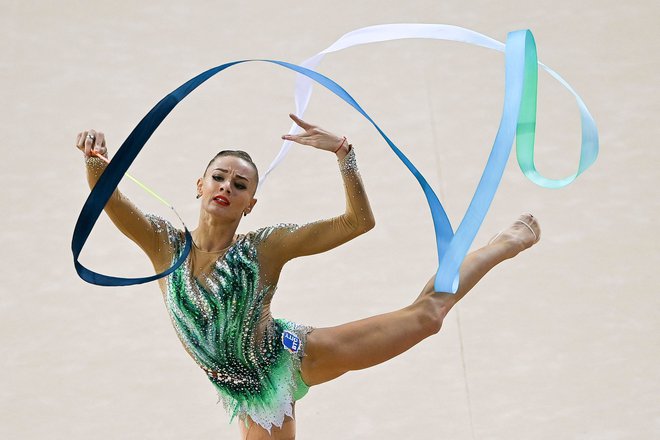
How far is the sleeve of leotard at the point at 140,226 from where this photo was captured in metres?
2.93

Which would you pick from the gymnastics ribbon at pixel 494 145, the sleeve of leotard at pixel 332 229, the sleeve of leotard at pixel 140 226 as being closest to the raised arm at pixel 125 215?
the sleeve of leotard at pixel 140 226

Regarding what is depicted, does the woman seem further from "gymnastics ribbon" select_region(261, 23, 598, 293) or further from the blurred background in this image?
the blurred background

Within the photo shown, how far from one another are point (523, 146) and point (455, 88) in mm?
2248

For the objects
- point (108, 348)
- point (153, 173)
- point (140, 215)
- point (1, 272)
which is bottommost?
point (140, 215)

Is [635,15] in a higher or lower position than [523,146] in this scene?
higher

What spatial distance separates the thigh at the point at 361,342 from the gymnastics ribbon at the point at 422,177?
0.40ft

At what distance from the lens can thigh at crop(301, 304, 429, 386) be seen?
2918 mm

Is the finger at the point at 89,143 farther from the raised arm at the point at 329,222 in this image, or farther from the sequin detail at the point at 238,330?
the raised arm at the point at 329,222

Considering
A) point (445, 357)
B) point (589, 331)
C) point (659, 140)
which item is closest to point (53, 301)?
point (445, 357)

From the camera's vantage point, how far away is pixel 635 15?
222 inches

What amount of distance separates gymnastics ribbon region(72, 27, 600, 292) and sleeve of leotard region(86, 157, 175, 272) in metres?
0.09

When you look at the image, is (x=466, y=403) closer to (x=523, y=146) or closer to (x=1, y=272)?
(x=523, y=146)

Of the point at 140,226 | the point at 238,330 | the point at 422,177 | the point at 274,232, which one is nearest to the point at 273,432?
the point at 238,330

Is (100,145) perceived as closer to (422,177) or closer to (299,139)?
(299,139)
